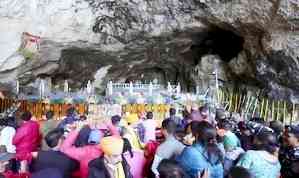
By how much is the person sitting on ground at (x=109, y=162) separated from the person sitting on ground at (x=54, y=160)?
33 centimetres

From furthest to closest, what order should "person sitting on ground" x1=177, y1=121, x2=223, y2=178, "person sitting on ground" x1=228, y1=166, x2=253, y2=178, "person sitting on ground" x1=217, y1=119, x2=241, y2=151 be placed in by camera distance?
"person sitting on ground" x1=217, y1=119, x2=241, y2=151
"person sitting on ground" x1=177, y1=121, x2=223, y2=178
"person sitting on ground" x1=228, y1=166, x2=253, y2=178

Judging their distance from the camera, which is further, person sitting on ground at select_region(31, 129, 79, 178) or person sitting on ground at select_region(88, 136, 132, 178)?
person sitting on ground at select_region(31, 129, 79, 178)

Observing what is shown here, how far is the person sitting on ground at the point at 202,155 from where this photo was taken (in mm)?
3236

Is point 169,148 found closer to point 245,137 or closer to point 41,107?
point 245,137

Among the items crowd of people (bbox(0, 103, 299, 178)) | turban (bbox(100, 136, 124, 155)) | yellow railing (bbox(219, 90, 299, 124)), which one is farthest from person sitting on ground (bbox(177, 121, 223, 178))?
yellow railing (bbox(219, 90, 299, 124))

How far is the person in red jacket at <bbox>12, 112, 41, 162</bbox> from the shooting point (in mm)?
4516

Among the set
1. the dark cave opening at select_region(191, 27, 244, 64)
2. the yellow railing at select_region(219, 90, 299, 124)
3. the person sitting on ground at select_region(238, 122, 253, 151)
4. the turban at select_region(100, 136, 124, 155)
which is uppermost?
the dark cave opening at select_region(191, 27, 244, 64)

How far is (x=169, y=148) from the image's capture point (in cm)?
358

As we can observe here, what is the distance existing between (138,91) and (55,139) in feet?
22.9

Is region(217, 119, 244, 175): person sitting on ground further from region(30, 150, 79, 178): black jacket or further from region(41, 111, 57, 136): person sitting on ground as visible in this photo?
region(41, 111, 57, 136): person sitting on ground

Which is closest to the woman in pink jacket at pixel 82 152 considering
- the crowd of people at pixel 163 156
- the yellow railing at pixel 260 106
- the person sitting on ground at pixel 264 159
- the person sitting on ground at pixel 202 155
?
the crowd of people at pixel 163 156

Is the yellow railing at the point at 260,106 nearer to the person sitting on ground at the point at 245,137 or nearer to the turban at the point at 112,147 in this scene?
the person sitting on ground at the point at 245,137

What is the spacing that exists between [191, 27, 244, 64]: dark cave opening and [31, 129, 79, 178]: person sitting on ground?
8548mm

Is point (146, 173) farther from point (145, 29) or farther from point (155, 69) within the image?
point (155, 69)
